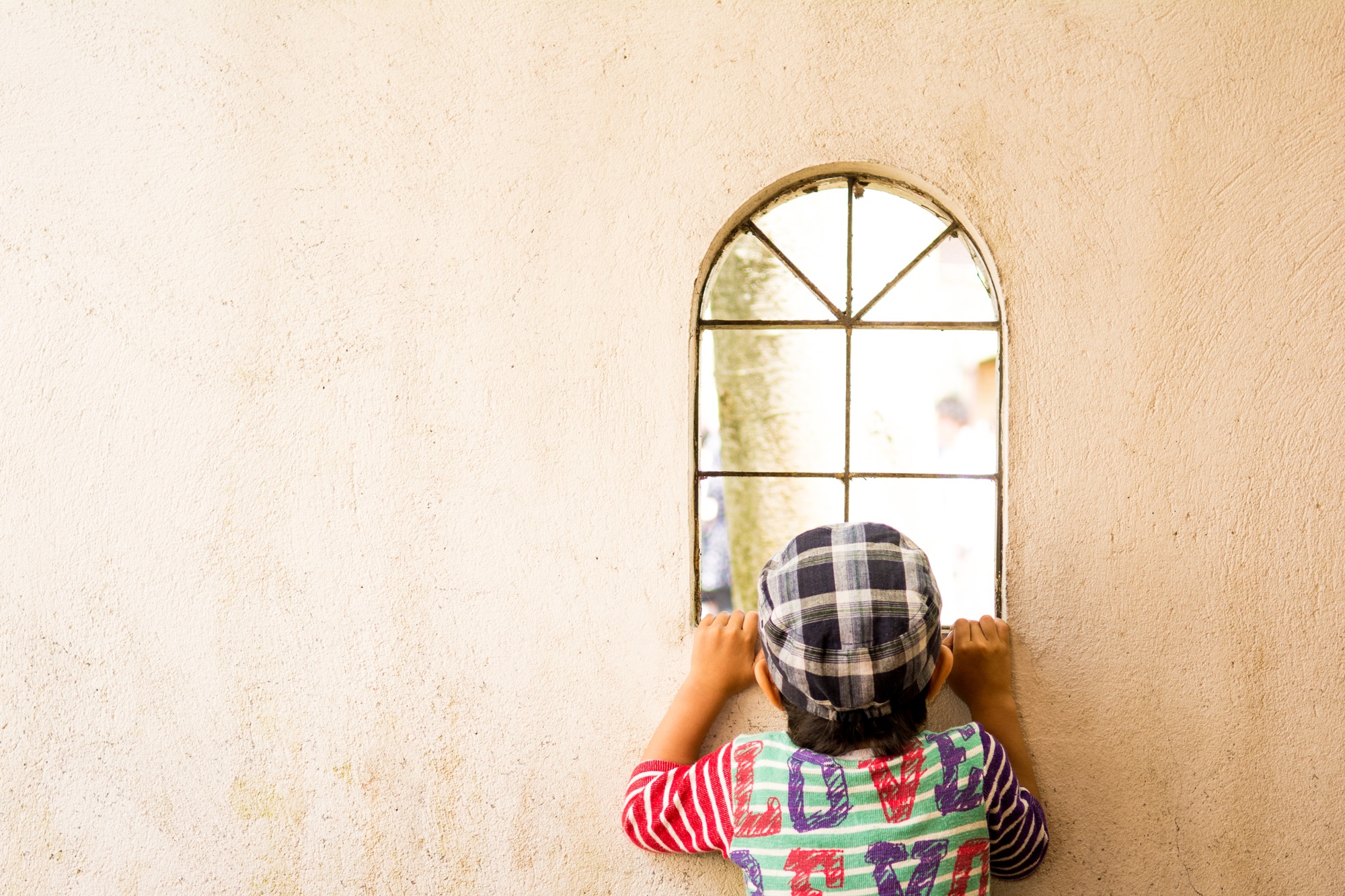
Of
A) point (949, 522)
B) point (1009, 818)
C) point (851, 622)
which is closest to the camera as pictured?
point (851, 622)

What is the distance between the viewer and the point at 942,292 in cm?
772

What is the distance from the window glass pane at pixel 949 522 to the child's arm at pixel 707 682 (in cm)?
38

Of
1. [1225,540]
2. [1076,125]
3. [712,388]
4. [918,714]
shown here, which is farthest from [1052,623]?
[712,388]

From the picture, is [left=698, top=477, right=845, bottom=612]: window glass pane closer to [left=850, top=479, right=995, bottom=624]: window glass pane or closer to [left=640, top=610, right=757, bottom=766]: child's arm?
[left=850, top=479, right=995, bottom=624]: window glass pane

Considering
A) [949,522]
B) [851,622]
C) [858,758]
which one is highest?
[851,622]

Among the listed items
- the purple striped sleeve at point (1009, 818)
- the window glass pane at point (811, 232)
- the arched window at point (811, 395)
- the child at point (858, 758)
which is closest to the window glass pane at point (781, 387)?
the arched window at point (811, 395)

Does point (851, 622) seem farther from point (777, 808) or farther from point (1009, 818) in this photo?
point (1009, 818)

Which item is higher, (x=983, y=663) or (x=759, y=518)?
(x=983, y=663)

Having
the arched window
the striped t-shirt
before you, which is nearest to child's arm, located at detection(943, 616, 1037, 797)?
the striped t-shirt

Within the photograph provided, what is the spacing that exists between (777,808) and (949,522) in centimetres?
411

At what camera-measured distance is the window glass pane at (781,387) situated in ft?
16.5

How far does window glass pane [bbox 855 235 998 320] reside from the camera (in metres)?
1.96

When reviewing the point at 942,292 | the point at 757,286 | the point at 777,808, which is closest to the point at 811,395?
the point at 757,286

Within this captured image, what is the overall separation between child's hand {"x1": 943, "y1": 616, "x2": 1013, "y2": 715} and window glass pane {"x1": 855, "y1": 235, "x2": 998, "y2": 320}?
0.69 meters
